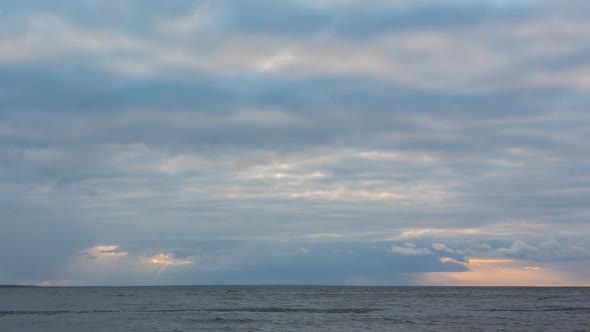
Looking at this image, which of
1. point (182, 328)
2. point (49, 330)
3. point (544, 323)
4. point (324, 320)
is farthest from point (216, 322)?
point (544, 323)

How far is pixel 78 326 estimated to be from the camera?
2393 inches

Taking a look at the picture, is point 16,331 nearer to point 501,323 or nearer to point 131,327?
point 131,327

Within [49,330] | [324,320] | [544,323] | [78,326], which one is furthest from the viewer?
[324,320]

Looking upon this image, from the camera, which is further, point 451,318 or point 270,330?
point 451,318

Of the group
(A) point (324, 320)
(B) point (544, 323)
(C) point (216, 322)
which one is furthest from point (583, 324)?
(C) point (216, 322)

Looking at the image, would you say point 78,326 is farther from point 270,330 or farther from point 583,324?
point 583,324

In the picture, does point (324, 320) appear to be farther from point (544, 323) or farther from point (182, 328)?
point (544, 323)

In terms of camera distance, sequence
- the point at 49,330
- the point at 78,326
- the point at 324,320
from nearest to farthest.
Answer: the point at 49,330, the point at 78,326, the point at 324,320

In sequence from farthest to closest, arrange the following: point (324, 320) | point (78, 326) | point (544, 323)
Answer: point (324, 320)
point (544, 323)
point (78, 326)

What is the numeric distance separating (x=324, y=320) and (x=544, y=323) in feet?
82.8

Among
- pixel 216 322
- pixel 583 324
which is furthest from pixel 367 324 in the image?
pixel 583 324

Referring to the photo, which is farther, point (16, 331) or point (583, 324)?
point (583, 324)

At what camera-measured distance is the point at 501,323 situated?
214ft

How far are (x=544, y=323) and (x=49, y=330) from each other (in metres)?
53.5
